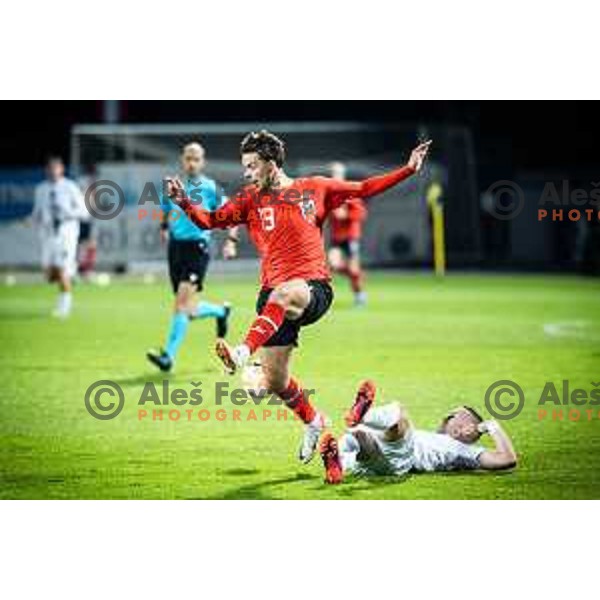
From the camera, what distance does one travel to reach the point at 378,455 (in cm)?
610

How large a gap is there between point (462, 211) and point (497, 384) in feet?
24.3

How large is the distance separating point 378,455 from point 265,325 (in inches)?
30.7

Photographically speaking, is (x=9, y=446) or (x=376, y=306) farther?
(x=376, y=306)

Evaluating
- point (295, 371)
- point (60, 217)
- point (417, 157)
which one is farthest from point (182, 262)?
point (60, 217)

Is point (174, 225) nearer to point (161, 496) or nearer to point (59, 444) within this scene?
point (59, 444)

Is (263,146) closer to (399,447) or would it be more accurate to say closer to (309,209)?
(309,209)

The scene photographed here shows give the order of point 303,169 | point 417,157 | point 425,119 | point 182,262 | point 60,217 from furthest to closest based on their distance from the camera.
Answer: point 303,169, point 425,119, point 60,217, point 182,262, point 417,157

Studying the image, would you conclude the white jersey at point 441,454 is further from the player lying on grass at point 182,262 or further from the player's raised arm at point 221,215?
the player lying on grass at point 182,262

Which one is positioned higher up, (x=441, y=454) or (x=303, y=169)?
(x=303, y=169)

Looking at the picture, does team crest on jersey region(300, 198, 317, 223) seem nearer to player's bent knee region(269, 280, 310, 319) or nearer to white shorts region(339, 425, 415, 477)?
player's bent knee region(269, 280, 310, 319)

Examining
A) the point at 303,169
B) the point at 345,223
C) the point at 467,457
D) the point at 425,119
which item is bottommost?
the point at 467,457

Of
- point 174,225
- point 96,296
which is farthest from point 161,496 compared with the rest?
point 96,296

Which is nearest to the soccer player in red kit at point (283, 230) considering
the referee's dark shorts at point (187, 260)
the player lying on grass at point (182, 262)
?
the player lying on grass at point (182, 262)

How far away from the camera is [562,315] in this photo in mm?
12062
